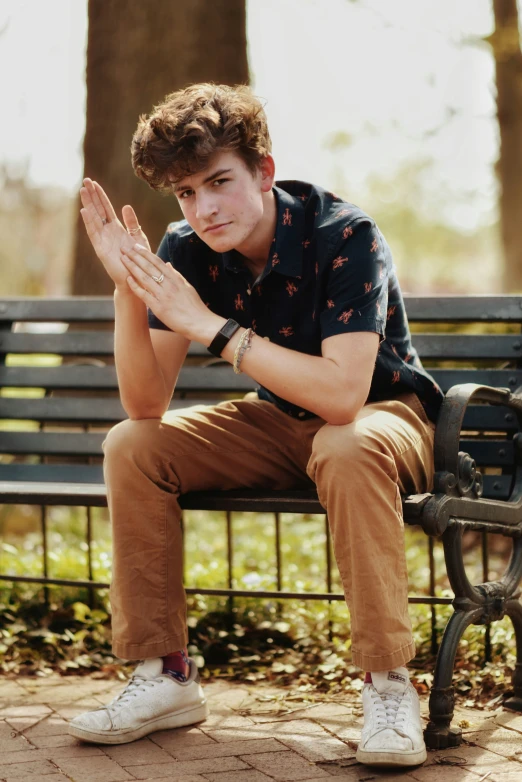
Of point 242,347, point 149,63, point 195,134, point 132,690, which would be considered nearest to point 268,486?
point 242,347

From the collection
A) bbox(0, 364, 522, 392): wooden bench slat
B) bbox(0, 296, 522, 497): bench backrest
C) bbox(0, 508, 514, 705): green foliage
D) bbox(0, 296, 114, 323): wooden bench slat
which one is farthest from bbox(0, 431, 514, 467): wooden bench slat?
bbox(0, 508, 514, 705): green foliage

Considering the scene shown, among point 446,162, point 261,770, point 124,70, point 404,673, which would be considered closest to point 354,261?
point 404,673

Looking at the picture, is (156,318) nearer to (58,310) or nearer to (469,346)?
(58,310)

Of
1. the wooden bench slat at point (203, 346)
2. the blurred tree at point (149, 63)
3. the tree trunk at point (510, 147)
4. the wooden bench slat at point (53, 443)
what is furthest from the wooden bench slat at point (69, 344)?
the tree trunk at point (510, 147)

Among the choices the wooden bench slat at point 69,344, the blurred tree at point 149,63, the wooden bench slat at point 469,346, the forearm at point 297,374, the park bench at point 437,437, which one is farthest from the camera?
the blurred tree at point 149,63

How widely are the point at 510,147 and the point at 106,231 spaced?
7578 mm

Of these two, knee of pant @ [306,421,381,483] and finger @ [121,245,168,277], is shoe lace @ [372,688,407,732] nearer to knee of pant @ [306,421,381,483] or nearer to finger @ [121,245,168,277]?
knee of pant @ [306,421,381,483]

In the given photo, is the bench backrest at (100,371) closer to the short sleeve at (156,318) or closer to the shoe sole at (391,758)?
the short sleeve at (156,318)

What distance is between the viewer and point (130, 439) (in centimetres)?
278

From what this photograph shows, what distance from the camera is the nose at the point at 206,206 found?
2.67 metres

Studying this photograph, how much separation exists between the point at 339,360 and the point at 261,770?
1052 mm

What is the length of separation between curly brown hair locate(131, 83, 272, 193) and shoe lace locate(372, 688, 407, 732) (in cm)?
144

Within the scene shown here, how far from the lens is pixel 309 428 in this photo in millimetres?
2938

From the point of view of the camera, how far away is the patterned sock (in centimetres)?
283
